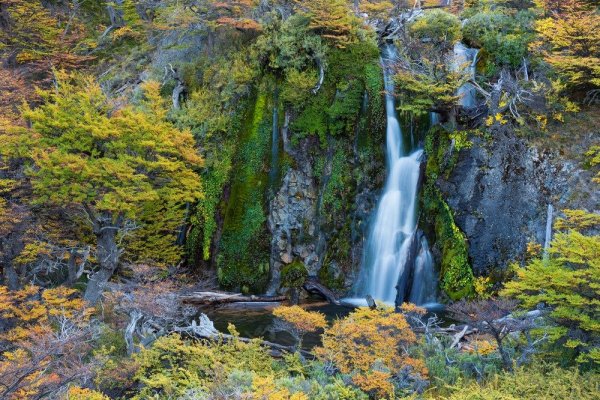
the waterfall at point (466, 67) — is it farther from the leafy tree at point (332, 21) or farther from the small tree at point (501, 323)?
the small tree at point (501, 323)

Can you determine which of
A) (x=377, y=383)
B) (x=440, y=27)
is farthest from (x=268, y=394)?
(x=440, y=27)

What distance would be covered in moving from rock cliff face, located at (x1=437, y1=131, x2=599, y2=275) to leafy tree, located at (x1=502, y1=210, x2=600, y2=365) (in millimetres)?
5127

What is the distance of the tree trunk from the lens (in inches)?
551

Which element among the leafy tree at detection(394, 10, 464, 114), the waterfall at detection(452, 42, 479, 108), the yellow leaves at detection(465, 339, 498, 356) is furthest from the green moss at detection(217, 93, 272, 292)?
the yellow leaves at detection(465, 339, 498, 356)

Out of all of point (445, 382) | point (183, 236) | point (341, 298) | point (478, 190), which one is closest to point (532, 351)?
point (445, 382)

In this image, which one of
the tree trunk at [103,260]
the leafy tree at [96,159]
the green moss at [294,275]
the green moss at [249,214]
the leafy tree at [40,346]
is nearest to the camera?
the leafy tree at [40,346]

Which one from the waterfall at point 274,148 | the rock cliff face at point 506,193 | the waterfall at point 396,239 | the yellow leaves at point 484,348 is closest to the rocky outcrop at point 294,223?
the waterfall at point 274,148

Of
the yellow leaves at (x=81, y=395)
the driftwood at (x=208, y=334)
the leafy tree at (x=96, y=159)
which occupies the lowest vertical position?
the driftwood at (x=208, y=334)

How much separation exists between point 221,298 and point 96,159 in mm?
5920

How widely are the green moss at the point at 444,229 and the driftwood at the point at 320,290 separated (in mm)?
3639

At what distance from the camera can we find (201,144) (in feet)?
59.0

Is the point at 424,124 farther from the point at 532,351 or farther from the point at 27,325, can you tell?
the point at 27,325

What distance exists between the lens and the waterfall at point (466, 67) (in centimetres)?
1545

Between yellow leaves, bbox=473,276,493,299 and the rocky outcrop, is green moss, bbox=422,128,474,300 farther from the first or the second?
the rocky outcrop
